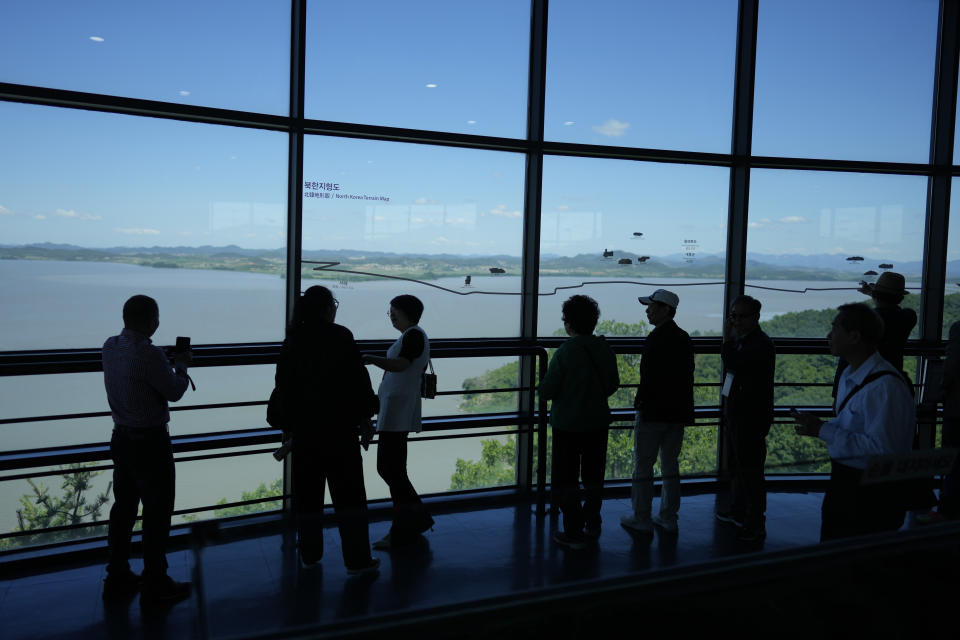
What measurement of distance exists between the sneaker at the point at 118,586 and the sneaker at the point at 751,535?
2.80 metres

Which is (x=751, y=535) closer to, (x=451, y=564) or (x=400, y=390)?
(x=451, y=564)

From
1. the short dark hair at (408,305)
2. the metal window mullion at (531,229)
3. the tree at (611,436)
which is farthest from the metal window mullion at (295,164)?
the metal window mullion at (531,229)

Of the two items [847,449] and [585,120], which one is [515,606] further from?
[585,120]

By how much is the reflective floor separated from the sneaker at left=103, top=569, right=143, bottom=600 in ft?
7.76

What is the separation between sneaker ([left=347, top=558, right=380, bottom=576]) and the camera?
140cm

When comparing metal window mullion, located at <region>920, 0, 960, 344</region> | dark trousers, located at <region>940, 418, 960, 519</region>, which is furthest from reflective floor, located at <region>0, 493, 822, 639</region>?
metal window mullion, located at <region>920, 0, 960, 344</region>

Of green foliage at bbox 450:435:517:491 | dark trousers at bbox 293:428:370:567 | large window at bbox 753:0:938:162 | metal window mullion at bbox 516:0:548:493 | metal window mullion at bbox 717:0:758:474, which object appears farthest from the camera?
large window at bbox 753:0:938:162

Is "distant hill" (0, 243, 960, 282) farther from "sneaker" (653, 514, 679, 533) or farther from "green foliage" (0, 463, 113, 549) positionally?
"sneaker" (653, 514, 679, 533)

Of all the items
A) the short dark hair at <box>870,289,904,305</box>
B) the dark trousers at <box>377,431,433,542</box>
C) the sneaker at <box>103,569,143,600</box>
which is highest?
the short dark hair at <box>870,289,904,305</box>

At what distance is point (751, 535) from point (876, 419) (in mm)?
804

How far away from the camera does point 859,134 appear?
5438mm

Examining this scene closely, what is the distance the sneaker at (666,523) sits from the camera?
1.59 meters

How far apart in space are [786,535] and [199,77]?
12.4 feet

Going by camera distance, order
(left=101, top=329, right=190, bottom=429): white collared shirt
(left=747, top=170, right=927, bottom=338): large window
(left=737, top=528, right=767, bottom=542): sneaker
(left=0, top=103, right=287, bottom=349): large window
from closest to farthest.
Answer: (left=737, top=528, right=767, bottom=542): sneaker
(left=101, top=329, right=190, bottom=429): white collared shirt
(left=0, top=103, right=287, bottom=349): large window
(left=747, top=170, right=927, bottom=338): large window
